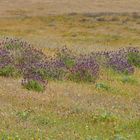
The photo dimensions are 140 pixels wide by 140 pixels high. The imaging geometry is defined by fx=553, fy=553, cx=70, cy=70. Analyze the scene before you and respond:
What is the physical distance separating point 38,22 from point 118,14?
11872mm

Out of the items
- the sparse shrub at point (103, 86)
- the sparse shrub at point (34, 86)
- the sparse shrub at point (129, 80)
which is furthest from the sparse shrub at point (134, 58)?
the sparse shrub at point (34, 86)

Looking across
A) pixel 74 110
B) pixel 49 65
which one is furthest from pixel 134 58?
pixel 74 110

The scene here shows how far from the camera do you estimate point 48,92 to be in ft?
52.4

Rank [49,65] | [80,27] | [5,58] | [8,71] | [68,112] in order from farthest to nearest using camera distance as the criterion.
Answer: [80,27]
[5,58]
[49,65]
[8,71]
[68,112]

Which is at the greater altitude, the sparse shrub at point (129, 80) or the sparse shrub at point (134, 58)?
the sparse shrub at point (129, 80)

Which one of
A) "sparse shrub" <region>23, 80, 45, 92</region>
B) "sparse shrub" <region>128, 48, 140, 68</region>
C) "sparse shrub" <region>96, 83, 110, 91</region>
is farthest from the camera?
"sparse shrub" <region>128, 48, 140, 68</region>

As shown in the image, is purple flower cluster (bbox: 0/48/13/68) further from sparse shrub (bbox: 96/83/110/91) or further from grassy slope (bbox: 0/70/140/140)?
sparse shrub (bbox: 96/83/110/91)

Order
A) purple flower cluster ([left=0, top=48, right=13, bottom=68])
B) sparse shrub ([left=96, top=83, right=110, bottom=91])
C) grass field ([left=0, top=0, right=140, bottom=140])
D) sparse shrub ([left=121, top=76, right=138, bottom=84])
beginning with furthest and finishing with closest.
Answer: sparse shrub ([left=121, top=76, right=138, bottom=84]) → purple flower cluster ([left=0, top=48, right=13, bottom=68]) → sparse shrub ([left=96, top=83, right=110, bottom=91]) → grass field ([left=0, top=0, right=140, bottom=140])

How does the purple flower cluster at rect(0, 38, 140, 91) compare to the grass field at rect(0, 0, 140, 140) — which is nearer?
the grass field at rect(0, 0, 140, 140)

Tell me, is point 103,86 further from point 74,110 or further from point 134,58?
point 134,58

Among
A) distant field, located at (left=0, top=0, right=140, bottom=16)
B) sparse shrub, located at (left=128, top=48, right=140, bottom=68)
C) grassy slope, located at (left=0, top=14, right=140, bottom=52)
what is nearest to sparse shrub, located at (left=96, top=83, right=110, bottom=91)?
sparse shrub, located at (left=128, top=48, right=140, bottom=68)

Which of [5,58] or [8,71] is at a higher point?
[5,58]

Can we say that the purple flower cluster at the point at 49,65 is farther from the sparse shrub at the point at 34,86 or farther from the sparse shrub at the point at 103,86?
the sparse shrub at the point at 103,86

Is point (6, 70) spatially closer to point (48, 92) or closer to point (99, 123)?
point (48, 92)
